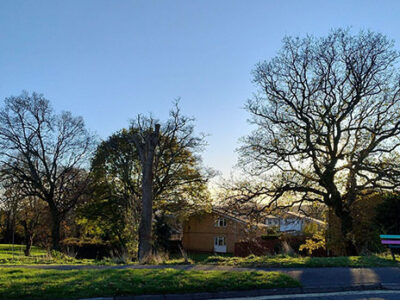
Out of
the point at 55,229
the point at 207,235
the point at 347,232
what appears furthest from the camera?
the point at 207,235

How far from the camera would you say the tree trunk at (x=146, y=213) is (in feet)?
55.2

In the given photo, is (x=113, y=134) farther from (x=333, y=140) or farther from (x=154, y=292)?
(x=154, y=292)

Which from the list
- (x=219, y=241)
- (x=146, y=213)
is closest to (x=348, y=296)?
(x=146, y=213)

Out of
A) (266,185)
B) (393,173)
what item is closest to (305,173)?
(266,185)

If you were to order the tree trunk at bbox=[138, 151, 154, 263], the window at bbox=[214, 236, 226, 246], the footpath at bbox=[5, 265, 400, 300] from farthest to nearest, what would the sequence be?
the window at bbox=[214, 236, 226, 246] → the tree trunk at bbox=[138, 151, 154, 263] → the footpath at bbox=[5, 265, 400, 300]

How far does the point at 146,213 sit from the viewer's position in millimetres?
17172

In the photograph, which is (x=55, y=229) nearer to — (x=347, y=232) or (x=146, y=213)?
(x=146, y=213)

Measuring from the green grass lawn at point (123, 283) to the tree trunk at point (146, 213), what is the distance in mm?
7930

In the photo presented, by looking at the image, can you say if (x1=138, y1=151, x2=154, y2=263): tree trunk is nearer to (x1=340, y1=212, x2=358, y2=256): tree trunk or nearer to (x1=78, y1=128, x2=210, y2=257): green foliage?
(x1=340, y1=212, x2=358, y2=256): tree trunk

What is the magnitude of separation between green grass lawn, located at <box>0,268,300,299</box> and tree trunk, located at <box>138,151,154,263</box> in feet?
26.0

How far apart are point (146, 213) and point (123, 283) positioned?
9815 mm

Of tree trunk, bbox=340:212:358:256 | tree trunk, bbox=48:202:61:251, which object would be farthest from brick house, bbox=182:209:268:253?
tree trunk, bbox=340:212:358:256

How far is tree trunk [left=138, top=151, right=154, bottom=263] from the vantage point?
55.2ft

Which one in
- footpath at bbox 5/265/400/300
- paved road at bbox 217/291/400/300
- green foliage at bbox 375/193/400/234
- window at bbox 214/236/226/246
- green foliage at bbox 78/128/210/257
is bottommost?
paved road at bbox 217/291/400/300
